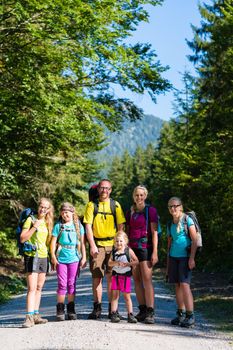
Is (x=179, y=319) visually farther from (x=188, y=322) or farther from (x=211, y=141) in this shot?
(x=211, y=141)

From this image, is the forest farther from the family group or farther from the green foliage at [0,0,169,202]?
the family group

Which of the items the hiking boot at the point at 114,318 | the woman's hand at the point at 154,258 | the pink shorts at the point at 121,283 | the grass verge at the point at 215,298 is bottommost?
the grass verge at the point at 215,298

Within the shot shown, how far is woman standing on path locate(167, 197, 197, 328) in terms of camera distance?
8305 millimetres

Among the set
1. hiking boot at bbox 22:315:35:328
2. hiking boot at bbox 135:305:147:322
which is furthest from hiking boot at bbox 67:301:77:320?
hiking boot at bbox 135:305:147:322

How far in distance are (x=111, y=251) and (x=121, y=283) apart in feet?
1.87

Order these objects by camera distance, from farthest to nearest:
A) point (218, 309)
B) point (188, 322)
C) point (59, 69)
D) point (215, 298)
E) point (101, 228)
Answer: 1. point (59, 69)
2. point (215, 298)
3. point (218, 309)
4. point (101, 228)
5. point (188, 322)

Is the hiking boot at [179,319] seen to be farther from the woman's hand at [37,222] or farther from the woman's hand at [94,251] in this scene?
the woman's hand at [37,222]

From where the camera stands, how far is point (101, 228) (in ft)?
28.2

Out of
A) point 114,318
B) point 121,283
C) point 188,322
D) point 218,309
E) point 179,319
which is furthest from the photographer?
point 218,309

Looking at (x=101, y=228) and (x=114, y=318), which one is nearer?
(x=114, y=318)

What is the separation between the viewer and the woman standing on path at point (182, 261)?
8305mm

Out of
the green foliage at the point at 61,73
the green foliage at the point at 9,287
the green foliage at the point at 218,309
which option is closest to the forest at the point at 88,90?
the green foliage at the point at 61,73

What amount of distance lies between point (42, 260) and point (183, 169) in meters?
13.9

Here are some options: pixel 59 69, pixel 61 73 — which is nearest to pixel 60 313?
pixel 59 69
